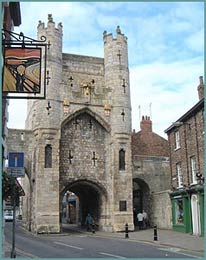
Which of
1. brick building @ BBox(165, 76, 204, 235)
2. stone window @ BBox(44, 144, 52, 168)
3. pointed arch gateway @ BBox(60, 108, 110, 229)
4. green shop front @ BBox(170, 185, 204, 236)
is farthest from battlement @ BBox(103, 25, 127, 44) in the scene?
green shop front @ BBox(170, 185, 204, 236)

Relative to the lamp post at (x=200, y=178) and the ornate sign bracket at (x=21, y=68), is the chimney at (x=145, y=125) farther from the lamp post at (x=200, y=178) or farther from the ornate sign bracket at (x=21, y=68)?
the ornate sign bracket at (x=21, y=68)

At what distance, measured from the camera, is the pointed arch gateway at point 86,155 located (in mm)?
29578

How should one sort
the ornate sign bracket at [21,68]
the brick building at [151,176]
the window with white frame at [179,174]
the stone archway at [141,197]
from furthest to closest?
the stone archway at [141,197] < the brick building at [151,176] < the window with white frame at [179,174] < the ornate sign bracket at [21,68]

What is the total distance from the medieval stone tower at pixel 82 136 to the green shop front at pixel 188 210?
12.4 feet

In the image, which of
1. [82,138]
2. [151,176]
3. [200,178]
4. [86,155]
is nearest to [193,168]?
[200,178]

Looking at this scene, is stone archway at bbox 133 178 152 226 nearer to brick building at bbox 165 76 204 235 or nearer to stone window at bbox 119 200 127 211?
stone window at bbox 119 200 127 211

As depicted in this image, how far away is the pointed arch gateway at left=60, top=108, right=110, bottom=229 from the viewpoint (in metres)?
29.6

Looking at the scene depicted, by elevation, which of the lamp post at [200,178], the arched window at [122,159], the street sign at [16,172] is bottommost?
the street sign at [16,172]

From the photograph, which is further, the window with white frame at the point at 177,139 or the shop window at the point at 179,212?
the window with white frame at the point at 177,139

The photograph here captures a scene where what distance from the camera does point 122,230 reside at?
1131 inches

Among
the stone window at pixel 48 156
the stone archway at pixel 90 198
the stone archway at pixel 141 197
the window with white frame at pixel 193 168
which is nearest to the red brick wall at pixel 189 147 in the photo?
the window with white frame at pixel 193 168

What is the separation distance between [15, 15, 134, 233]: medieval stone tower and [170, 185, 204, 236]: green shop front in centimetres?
379

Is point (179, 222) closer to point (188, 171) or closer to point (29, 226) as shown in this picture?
point (188, 171)

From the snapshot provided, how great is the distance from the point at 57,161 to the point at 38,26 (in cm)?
1049
